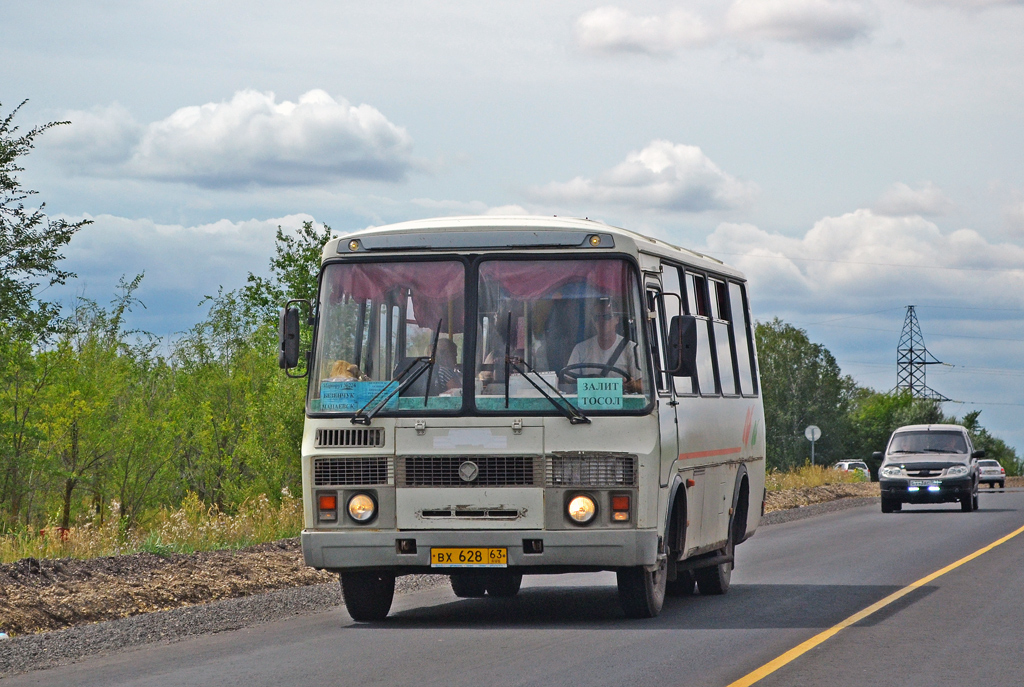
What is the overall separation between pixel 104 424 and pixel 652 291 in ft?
64.3

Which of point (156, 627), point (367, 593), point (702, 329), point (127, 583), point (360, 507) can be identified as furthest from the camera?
point (127, 583)

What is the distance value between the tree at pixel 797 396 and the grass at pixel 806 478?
Answer: 52.1 meters

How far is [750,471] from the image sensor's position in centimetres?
1506

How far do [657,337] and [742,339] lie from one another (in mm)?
4018

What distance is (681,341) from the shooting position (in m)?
11.1

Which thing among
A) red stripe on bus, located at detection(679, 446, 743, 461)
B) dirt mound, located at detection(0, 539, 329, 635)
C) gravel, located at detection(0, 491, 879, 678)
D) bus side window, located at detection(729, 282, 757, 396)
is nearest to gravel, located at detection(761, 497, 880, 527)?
bus side window, located at detection(729, 282, 757, 396)

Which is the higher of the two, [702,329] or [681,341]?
[702,329]

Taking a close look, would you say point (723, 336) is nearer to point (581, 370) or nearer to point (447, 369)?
point (581, 370)

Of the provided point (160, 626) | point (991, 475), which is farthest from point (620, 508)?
point (991, 475)

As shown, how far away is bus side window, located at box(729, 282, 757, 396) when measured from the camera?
14797mm

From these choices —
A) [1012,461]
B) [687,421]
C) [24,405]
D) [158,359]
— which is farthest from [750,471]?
[1012,461]

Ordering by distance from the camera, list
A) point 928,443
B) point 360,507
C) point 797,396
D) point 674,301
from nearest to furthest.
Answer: point 360,507 < point 674,301 < point 928,443 < point 797,396

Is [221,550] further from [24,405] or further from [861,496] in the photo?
[861,496]

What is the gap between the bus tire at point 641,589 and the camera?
11.4 meters
